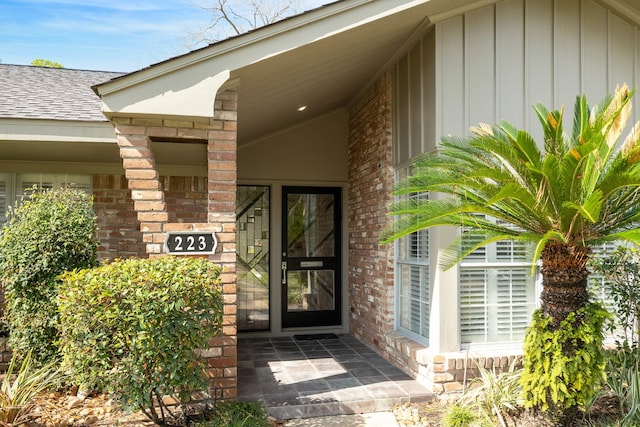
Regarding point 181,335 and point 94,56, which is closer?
point 181,335

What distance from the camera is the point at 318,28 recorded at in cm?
411

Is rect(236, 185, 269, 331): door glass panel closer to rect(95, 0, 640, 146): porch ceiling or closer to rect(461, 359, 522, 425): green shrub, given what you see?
rect(95, 0, 640, 146): porch ceiling

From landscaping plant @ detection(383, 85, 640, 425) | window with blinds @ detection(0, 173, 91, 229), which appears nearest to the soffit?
landscaping plant @ detection(383, 85, 640, 425)

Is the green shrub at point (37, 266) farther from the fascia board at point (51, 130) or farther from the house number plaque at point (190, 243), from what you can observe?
the house number plaque at point (190, 243)

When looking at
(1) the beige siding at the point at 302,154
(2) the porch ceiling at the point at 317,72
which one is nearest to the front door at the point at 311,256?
(1) the beige siding at the point at 302,154

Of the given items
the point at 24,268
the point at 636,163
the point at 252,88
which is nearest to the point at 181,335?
the point at 24,268

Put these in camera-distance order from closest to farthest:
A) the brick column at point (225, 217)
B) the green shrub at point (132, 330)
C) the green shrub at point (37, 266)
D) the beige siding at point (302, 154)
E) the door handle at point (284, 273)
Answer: the green shrub at point (132, 330) < the brick column at point (225, 217) < the green shrub at point (37, 266) < the beige siding at point (302, 154) < the door handle at point (284, 273)

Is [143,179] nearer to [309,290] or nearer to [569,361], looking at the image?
[569,361]

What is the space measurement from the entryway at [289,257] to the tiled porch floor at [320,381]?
0.84m

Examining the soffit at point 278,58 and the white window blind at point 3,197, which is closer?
the soffit at point 278,58

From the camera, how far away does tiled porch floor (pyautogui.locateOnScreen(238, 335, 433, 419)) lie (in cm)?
433

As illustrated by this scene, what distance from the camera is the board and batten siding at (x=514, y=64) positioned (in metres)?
4.66

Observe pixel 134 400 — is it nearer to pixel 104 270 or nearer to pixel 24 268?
pixel 104 270

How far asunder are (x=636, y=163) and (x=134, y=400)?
154 inches
